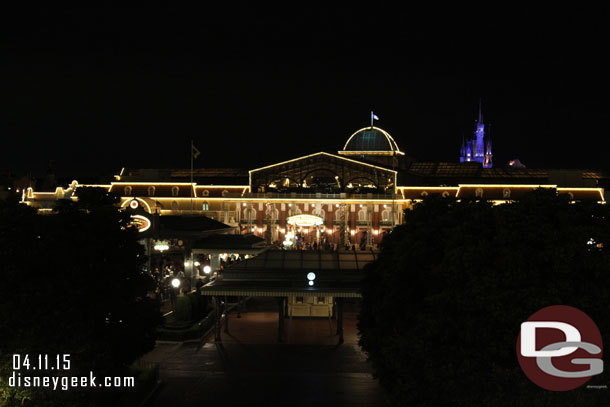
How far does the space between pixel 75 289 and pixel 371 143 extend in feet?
299

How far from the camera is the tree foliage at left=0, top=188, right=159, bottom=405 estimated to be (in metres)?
20.3

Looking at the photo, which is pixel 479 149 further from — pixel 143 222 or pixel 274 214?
pixel 143 222

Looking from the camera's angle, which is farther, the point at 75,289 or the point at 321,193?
the point at 321,193

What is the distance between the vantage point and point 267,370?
29.1m

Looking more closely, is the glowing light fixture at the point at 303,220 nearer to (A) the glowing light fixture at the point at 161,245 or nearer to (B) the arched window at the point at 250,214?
(B) the arched window at the point at 250,214

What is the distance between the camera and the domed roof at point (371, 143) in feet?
359

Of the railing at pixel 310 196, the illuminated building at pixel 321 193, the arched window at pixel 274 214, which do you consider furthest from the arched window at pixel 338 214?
the arched window at pixel 274 214

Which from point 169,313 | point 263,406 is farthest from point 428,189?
point 263,406

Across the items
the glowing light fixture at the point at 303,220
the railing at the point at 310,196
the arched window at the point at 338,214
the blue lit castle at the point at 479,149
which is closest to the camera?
the glowing light fixture at the point at 303,220

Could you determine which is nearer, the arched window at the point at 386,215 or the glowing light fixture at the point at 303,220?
the glowing light fixture at the point at 303,220

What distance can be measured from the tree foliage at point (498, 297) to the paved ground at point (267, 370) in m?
5.91

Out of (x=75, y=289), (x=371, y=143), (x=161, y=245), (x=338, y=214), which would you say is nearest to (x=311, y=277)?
(x=75, y=289)

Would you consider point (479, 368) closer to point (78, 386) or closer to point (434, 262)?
point (434, 262)

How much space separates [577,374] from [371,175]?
7637cm
